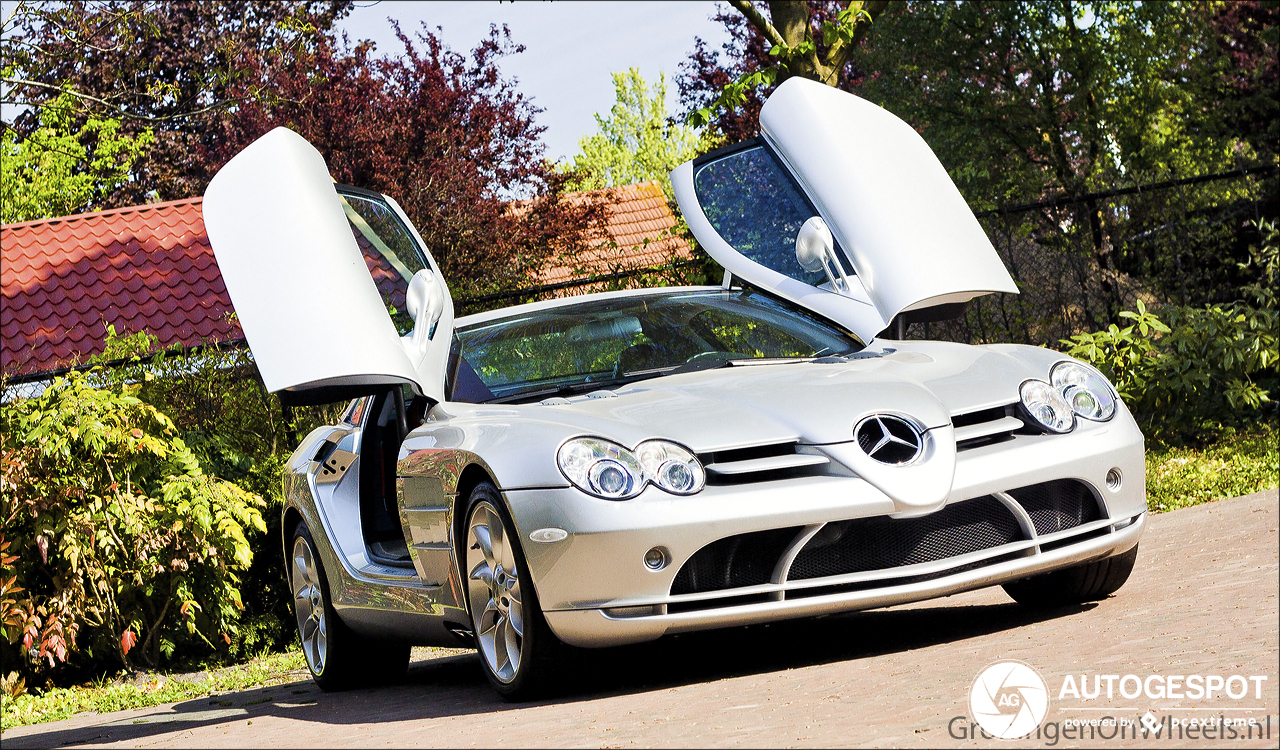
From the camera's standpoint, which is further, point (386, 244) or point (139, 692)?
point (139, 692)

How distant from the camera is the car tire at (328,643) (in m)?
6.36

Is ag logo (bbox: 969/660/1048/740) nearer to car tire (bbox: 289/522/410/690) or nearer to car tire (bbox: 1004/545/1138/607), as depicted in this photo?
car tire (bbox: 1004/545/1138/607)

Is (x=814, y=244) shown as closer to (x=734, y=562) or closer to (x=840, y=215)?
Answer: (x=840, y=215)

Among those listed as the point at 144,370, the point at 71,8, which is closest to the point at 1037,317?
the point at 144,370

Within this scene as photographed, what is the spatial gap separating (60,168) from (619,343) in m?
23.9

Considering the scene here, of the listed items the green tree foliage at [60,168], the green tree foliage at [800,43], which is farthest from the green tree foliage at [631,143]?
the green tree foliage at [800,43]

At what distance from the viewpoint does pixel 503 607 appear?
4746 millimetres

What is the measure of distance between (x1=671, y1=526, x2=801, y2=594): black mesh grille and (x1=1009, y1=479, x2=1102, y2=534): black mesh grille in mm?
831

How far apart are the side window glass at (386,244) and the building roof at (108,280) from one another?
31.2ft

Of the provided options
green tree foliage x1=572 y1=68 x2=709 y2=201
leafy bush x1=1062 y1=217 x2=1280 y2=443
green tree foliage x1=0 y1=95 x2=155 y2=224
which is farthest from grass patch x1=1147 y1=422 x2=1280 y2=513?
green tree foliage x1=572 y1=68 x2=709 y2=201

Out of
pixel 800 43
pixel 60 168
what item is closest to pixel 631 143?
pixel 60 168

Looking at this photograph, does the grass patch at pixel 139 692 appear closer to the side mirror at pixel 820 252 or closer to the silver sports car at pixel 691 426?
the silver sports car at pixel 691 426

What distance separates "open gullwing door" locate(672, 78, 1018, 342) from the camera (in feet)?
19.9

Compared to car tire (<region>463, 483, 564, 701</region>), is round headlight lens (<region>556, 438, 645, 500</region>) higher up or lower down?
higher up
